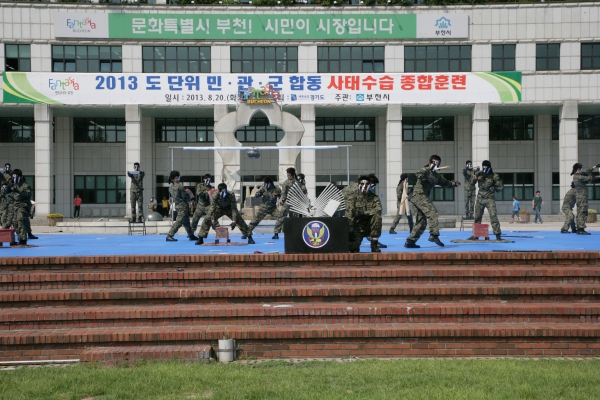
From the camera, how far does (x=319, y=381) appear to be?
6.02m

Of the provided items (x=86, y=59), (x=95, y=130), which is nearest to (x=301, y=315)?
(x=86, y=59)

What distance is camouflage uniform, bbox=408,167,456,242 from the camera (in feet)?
40.4

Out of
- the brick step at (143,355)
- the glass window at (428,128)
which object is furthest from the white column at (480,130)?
the brick step at (143,355)

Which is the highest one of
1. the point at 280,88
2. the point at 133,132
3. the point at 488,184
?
the point at 280,88

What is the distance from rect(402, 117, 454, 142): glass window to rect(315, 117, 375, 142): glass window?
2.32 metres

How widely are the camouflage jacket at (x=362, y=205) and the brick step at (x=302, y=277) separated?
2062 mm

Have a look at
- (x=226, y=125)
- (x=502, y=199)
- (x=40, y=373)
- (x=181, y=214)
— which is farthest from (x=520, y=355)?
(x=502, y=199)

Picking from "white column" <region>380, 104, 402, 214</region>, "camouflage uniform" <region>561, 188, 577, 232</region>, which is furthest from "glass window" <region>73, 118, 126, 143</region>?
"camouflage uniform" <region>561, 188, 577, 232</region>

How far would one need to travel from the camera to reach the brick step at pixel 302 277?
332 inches

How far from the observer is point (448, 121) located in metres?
40.2

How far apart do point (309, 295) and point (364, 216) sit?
2.63m

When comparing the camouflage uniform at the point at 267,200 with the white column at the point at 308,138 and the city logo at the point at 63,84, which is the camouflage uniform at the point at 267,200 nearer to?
the white column at the point at 308,138

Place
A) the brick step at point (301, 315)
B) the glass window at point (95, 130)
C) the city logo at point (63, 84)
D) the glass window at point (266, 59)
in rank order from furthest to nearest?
the glass window at point (95, 130), the glass window at point (266, 59), the city logo at point (63, 84), the brick step at point (301, 315)

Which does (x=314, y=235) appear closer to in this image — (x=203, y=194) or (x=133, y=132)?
(x=203, y=194)
